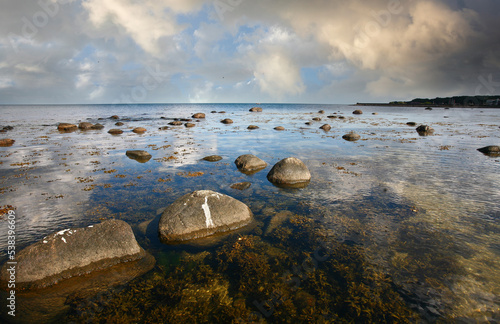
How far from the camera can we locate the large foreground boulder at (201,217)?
27.4 ft

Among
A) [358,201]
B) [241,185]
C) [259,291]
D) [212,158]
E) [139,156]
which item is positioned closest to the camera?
[259,291]


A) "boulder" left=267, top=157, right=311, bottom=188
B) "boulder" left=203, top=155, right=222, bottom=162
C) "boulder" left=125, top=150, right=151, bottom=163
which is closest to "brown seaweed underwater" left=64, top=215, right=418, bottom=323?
"boulder" left=267, top=157, right=311, bottom=188

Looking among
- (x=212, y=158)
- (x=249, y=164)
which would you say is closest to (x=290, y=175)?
(x=249, y=164)

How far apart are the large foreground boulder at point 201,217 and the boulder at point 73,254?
125 cm

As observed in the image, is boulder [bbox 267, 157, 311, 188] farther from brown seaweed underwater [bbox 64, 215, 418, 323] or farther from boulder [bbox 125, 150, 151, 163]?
boulder [bbox 125, 150, 151, 163]

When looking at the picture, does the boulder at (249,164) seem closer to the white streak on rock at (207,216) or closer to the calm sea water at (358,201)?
the calm sea water at (358,201)

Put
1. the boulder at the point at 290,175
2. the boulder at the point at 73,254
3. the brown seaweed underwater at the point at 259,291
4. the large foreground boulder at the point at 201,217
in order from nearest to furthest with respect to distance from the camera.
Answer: the brown seaweed underwater at the point at 259,291
the boulder at the point at 73,254
the large foreground boulder at the point at 201,217
the boulder at the point at 290,175

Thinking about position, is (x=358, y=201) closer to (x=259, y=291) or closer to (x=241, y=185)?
(x=241, y=185)

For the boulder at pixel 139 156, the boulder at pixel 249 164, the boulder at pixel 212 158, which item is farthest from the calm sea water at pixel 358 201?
the boulder at pixel 139 156

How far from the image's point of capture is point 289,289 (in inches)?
239

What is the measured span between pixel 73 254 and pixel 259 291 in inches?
211

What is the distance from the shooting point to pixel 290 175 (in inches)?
542

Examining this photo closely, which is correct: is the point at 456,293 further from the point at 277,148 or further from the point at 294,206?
the point at 277,148

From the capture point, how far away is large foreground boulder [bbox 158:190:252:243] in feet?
27.4
